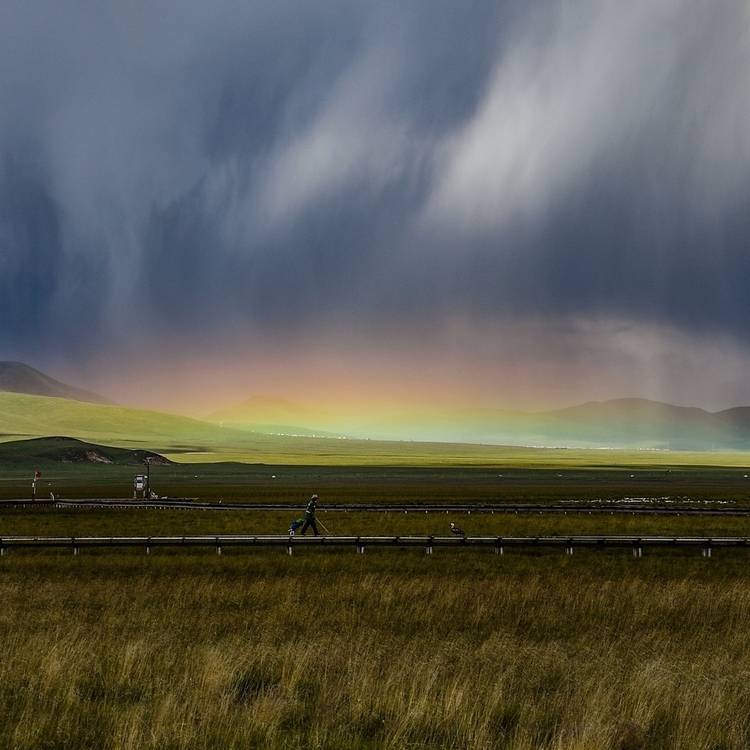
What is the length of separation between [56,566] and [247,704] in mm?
19431

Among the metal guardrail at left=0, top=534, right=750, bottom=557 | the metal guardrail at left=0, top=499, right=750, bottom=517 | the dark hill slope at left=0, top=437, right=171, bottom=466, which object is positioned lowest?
the dark hill slope at left=0, top=437, right=171, bottom=466

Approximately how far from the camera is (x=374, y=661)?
13.3 m

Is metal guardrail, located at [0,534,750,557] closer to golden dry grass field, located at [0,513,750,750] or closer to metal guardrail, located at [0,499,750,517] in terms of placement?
golden dry grass field, located at [0,513,750,750]

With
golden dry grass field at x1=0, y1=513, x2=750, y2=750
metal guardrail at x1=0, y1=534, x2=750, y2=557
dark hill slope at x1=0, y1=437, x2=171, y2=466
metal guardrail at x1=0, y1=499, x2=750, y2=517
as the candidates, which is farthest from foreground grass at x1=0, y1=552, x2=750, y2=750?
dark hill slope at x1=0, y1=437, x2=171, y2=466

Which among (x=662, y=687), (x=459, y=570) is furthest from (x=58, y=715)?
(x=459, y=570)

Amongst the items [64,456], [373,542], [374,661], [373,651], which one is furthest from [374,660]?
[64,456]

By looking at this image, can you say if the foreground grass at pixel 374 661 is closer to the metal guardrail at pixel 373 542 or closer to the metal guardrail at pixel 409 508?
the metal guardrail at pixel 373 542

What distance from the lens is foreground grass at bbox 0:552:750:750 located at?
10.0 m

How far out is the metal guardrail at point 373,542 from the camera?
1251 inches

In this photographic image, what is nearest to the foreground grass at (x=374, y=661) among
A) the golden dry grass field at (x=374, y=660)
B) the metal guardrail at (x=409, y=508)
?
the golden dry grass field at (x=374, y=660)

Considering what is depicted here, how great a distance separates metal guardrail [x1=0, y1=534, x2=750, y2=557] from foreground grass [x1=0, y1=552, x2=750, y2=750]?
6205mm

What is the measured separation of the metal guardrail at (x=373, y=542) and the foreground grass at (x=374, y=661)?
6.20 m

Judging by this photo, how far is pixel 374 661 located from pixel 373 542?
1959cm

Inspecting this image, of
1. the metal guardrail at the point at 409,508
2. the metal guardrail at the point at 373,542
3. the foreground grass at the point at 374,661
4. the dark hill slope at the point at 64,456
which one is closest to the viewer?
the foreground grass at the point at 374,661
